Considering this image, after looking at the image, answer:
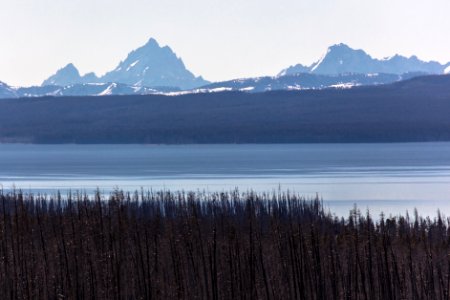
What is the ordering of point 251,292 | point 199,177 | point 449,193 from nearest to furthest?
point 251,292 → point 449,193 → point 199,177

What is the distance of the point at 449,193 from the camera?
184 feet

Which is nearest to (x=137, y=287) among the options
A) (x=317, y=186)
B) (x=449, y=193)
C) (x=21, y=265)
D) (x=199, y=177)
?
(x=21, y=265)

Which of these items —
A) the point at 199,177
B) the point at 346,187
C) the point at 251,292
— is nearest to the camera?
the point at 251,292

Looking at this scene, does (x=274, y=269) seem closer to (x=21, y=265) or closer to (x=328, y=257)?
(x=328, y=257)

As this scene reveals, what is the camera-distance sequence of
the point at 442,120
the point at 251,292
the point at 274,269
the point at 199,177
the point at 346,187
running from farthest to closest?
the point at 442,120
the point at 199,177
the point at 346,187
the point at 274,269
the point at 251,292

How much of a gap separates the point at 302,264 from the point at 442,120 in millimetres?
184584

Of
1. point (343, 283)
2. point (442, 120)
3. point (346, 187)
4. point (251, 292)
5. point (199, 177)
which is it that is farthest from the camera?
point (442, 120)

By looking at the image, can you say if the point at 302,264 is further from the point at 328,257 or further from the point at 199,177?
the point at 199,177

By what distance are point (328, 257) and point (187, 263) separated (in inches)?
103

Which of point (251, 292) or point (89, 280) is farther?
point (89, 280)

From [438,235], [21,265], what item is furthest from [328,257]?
[438,235]

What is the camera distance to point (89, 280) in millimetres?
16312

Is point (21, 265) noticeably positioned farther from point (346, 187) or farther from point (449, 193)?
point (346, 187)

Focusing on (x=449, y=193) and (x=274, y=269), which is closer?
(x=274, y=269)
